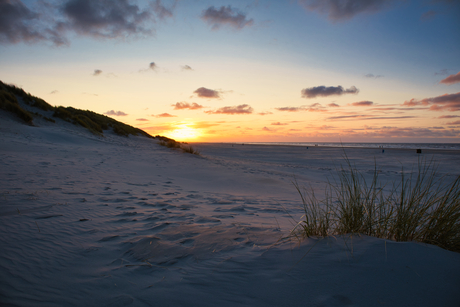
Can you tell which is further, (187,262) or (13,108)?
(13,108)

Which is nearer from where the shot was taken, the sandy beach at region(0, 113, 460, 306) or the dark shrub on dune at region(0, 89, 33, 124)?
the sandy beach at region(0, 113, 460, 306)

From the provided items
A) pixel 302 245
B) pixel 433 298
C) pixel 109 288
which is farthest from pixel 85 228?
pixel 433 298

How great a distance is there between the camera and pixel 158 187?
4789mm

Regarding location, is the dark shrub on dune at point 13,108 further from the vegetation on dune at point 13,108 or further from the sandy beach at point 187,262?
the sandy beach at point 187,262

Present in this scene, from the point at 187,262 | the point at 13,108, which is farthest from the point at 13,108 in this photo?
the point at 187,262

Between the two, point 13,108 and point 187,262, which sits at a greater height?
point 13,108

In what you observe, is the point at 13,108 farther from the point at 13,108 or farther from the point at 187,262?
the point at 187,262

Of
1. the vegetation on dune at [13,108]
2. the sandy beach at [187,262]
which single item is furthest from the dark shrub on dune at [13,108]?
the sandy beach at [187,262]

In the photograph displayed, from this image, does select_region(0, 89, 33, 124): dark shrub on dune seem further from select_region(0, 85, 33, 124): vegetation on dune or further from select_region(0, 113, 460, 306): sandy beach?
select_region(0, 113, 460, 306): sandy beach

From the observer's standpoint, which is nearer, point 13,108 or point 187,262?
point 187,262

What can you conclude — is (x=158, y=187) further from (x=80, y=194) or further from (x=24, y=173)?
(x=24, y=173)

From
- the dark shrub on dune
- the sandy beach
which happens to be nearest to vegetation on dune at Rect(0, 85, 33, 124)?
the dark shrub on dune

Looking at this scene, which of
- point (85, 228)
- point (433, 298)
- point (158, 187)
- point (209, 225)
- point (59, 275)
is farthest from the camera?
point (158, 187)

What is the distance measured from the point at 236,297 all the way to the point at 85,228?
6.14 ft
